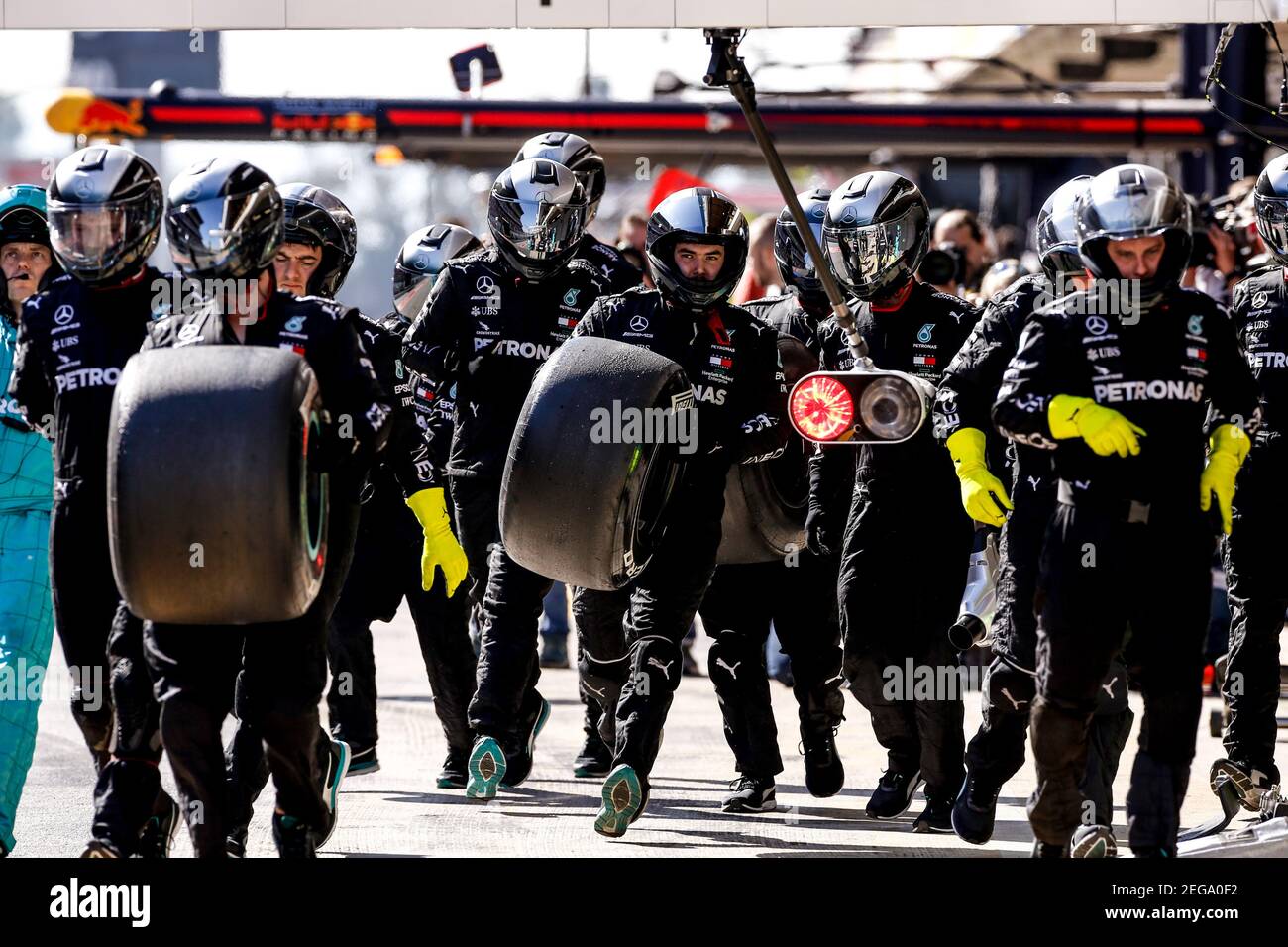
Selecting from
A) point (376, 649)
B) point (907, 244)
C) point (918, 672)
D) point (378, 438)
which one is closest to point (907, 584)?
point (918, 672)

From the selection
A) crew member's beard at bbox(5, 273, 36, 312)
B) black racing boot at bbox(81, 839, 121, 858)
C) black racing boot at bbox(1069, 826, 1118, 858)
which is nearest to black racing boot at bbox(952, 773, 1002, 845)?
black racing boot at bbox(1069, 826, 1118, 858)

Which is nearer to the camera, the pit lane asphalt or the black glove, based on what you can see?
the pit lane asphalt

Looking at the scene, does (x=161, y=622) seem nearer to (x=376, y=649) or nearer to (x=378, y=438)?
(x=378, y=438)

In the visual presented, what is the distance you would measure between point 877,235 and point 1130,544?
214cm

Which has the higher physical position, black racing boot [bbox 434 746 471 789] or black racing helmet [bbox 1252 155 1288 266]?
black racing helmet [bbox 1252 155 1288 266]

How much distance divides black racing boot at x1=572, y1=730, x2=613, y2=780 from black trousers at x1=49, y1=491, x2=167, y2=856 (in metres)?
2.71

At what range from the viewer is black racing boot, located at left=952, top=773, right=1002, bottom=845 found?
22.4ft

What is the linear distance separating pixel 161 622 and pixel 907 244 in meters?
3.24

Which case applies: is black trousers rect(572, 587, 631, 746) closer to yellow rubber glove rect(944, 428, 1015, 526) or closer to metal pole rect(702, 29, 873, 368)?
metal pole rect(702, 29, 873, 368)

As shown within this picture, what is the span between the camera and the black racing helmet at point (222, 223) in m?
5.76

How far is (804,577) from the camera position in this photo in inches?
312

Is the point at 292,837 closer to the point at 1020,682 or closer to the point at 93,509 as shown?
the point at 93,509

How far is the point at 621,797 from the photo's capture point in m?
6.74

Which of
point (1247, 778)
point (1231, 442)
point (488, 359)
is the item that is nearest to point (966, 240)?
point (488, 359)
